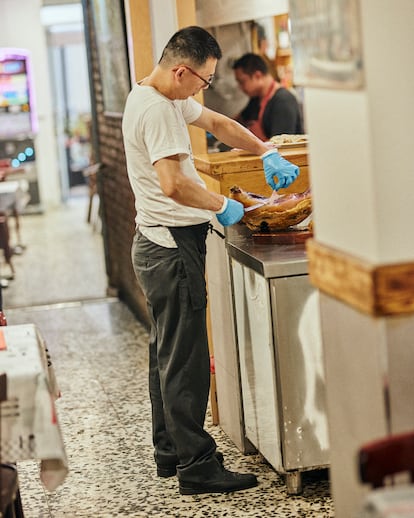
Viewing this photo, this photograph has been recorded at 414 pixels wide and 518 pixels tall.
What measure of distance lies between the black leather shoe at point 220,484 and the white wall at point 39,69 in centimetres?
1125

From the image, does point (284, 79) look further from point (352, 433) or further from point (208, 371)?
point (352, 433)

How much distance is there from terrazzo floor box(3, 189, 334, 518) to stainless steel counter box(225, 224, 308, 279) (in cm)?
97

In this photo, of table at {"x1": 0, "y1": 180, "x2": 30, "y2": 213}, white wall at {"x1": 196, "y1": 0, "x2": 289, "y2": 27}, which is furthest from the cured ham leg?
table at {"x1": 0, "y1": 180, "x2": 30, "y2": 213}

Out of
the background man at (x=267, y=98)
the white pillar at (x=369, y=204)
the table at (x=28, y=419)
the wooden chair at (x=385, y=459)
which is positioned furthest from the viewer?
the background man at (x=267, y=98)

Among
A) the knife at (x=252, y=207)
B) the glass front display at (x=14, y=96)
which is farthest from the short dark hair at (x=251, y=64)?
the glass front display at (x=14, y=96)

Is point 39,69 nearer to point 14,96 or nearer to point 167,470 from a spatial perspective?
point 14,96

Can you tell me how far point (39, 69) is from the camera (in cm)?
1516

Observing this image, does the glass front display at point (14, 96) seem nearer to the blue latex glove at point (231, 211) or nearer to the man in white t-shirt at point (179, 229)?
the man in white t-shirt at point (179, 229)

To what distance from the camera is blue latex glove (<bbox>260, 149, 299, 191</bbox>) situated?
4.38 m

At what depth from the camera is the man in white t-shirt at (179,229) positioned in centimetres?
404

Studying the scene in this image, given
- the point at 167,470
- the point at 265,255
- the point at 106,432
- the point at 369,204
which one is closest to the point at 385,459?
the point at 369,204

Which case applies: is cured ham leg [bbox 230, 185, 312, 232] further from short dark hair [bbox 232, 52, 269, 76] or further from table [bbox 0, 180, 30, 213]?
table [bbox 0, 180, 30, 213]

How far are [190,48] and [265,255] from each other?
0.91m

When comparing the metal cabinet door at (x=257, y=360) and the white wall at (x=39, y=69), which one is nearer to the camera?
the metal cabinet door at (x=257, y=360)
